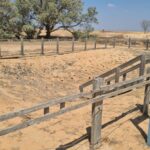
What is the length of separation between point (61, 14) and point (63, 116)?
24617 mm

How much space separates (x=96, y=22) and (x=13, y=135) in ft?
92.2

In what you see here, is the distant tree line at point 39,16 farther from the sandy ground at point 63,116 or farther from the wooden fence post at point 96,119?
the wooden fence post at point 96,119

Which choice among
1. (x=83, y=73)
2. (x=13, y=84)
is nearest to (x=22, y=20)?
(x=83, y=73)

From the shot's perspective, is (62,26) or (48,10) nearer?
(48,10)

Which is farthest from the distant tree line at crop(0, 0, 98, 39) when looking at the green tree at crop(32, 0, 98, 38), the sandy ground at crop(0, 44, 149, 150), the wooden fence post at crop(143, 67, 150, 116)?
the wooden fence post at crop(143, 67, 150, 116)

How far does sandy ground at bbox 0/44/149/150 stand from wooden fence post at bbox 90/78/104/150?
193 mm

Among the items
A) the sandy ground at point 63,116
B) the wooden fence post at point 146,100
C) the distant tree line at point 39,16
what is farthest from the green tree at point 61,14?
the wooden fence post at point 146,100

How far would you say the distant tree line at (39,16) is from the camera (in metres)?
29.3

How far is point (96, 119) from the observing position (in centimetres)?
565

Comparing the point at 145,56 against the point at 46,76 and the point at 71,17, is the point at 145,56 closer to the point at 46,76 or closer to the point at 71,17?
the point at 46,76

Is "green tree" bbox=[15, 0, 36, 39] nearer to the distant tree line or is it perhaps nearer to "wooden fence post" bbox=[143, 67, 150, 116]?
the distant tree line

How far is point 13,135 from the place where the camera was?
6.80m

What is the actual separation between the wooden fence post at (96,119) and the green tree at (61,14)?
25.8 meters

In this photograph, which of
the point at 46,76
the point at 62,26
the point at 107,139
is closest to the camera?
the point at 107,139
